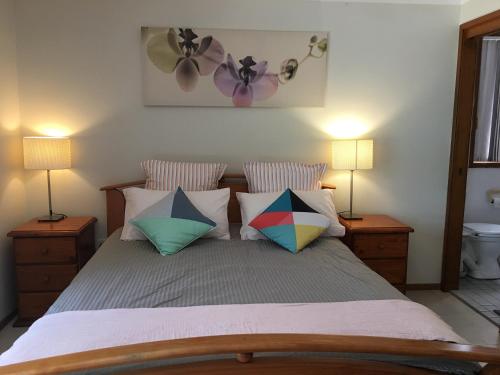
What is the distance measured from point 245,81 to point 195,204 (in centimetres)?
102

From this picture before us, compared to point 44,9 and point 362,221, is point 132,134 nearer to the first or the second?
point 44,9

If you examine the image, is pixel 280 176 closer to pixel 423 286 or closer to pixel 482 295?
pixel 423 286

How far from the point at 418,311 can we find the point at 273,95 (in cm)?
194

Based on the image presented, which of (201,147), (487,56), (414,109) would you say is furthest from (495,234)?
(201,147)

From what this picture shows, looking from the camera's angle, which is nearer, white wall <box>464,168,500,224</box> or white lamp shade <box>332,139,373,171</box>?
white lamp shade <box>332,139,373,171</box>

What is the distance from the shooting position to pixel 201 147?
3021 millimetres

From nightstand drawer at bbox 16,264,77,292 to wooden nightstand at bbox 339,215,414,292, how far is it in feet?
6.16

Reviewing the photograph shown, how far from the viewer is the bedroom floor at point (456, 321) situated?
2.53m

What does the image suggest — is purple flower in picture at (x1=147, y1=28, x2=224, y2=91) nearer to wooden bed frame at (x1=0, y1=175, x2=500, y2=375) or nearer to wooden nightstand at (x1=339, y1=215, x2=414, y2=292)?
wooden nightstand at (x1=339, y1=215, x2=414, y2=292)

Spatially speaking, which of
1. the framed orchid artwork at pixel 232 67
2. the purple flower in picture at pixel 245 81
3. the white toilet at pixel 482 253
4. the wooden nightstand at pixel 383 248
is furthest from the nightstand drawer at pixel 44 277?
the white toilet at pixel 482 253

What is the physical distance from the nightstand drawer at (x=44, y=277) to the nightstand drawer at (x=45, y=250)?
0.15 ft

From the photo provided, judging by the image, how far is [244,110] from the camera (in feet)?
9.89

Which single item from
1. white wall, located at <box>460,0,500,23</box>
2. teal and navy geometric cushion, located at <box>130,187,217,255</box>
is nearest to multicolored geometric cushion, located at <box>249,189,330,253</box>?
teal and navy geometric cushion, located at <box>130,187,217,255</box>

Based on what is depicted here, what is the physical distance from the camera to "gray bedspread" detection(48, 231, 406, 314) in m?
1.62
